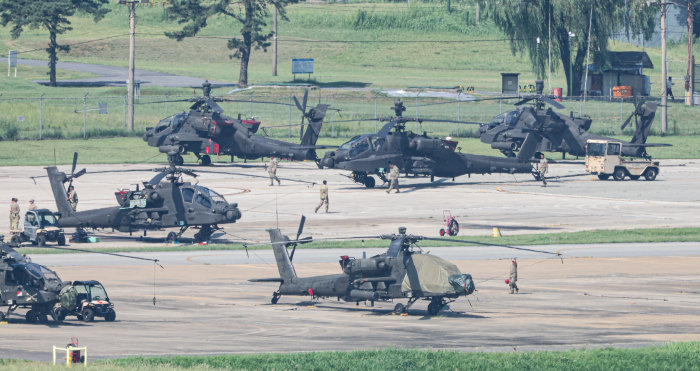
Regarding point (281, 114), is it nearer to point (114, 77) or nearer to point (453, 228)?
point (114, 77)

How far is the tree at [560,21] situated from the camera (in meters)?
87.6

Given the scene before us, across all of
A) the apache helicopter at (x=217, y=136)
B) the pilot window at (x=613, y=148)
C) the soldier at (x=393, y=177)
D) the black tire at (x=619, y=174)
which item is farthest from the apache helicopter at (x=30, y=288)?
the black tire at (x=619, y=174)

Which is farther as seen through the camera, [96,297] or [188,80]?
[188,80]

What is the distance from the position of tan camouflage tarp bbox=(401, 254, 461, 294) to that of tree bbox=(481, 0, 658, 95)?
62494 mm

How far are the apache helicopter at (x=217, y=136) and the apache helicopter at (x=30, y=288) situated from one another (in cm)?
3184

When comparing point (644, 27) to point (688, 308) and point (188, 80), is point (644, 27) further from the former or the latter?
point (688, 308)

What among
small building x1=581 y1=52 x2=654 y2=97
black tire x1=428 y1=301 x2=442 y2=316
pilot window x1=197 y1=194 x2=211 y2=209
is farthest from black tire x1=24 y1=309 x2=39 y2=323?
small building x1=581 y1=52 x2=654 y2=97

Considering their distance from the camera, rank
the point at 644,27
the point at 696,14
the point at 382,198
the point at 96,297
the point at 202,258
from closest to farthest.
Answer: the point at 96,297 < the point at 202,258 < the point at 382,198 < the point at 644,27 < the point at 696,14

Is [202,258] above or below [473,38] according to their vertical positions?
below

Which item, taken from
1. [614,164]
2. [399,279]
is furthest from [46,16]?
[399,279]

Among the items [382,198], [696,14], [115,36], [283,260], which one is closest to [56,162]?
[382,198]

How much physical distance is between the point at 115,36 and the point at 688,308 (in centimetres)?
12092

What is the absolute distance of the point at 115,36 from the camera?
14175 cm

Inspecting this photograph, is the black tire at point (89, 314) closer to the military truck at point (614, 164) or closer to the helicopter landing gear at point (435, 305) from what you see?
the helicopter landing gear at point (435, 305)
